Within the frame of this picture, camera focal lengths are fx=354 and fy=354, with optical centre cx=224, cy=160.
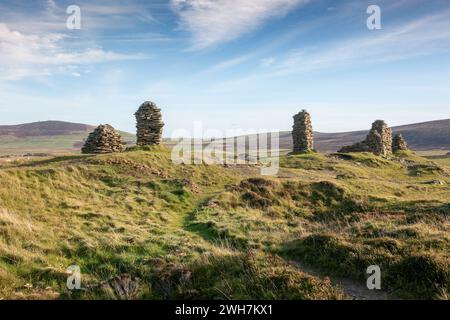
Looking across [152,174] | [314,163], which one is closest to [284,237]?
[152,174]

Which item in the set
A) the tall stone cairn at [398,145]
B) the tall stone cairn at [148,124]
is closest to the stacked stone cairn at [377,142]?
the tall stone cairn at [398,145]

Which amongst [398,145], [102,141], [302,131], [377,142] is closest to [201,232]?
[102,141]

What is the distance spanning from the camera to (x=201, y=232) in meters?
18.8

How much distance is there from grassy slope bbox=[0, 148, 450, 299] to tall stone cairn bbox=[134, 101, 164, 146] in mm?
5063

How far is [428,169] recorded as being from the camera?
5047 centimetres

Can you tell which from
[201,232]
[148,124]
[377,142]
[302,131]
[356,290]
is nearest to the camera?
[356,290]

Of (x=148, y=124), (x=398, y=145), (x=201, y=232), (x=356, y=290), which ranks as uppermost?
(x=148, y=124)

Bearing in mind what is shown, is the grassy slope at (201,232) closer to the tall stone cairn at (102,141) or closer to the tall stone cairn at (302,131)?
the tall stone cairn at (102,141)

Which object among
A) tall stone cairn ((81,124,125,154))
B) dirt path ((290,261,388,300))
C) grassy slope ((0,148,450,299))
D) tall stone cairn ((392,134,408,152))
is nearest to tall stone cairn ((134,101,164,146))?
tall stone cairn ((81,124,125,154))

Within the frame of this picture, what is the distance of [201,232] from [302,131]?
41.1 metres

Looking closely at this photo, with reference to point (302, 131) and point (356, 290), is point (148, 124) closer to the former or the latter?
point (302, 131)

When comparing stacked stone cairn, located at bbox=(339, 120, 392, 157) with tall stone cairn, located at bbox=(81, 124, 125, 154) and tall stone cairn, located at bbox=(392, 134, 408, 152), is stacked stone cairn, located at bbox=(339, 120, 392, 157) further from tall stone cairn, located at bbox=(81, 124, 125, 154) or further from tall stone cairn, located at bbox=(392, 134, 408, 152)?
tall stone cairn, located at bbox=(81, 124, 125, 154)
